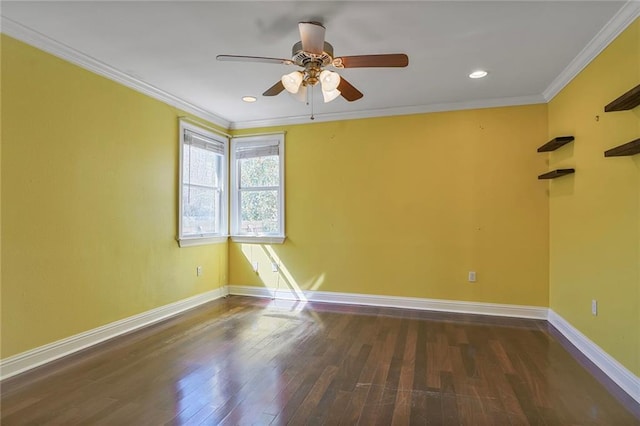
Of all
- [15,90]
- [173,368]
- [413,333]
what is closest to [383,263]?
[413,333]

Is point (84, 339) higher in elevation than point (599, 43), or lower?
lower

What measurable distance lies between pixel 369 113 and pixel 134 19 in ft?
8.98

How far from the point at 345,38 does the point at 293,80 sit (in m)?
0.56

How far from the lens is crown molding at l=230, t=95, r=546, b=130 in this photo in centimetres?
377

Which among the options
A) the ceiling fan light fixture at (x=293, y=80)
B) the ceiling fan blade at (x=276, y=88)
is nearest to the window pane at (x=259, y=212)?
the ceiling fan blade at (x=276, y=88)

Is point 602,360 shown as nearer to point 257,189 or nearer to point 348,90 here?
point 348,90

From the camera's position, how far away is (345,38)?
8.29 feet

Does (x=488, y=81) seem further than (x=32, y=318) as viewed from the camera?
Yes

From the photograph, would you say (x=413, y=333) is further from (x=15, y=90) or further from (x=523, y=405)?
(x=15, y=90)

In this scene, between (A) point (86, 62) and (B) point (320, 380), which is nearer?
(B) point (320, 380)

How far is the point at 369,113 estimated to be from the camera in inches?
168

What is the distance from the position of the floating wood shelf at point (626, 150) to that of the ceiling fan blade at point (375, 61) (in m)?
1.45

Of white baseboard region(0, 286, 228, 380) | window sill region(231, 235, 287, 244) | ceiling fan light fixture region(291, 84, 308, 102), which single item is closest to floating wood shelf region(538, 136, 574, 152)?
ceiling fan light fixture region(291, 84, 308, 102)

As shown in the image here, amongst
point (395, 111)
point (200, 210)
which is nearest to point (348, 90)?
point (395, 111)
